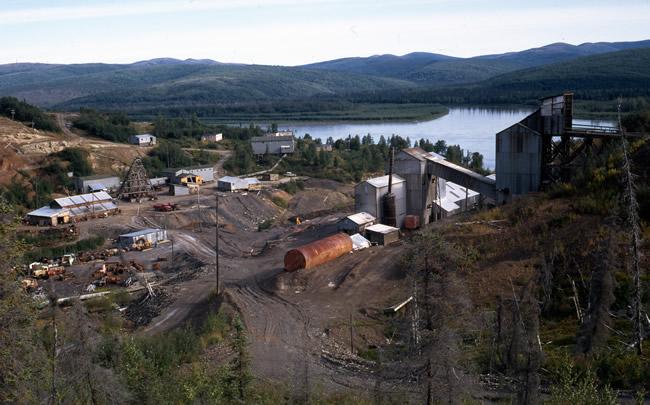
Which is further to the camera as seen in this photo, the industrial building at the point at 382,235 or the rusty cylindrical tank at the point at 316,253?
the industrial building at the point at 382,235

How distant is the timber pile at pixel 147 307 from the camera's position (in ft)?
50.1

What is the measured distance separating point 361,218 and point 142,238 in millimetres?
8282

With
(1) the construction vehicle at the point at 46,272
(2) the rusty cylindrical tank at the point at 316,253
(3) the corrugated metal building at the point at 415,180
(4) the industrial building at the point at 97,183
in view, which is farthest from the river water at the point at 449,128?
(1) the construction vehicle at the point at 46,272

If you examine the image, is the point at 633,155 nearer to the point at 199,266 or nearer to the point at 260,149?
the point at 199,266

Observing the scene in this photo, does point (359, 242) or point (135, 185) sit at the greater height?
point (135, 185)

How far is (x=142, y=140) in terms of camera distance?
1705 inches

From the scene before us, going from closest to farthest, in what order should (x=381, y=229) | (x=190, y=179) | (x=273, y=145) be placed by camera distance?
(x=381, y=229) → (x=190, y=179) → (x=273, y=145)

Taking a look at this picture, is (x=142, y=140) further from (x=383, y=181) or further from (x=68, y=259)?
(x=383, y=181)

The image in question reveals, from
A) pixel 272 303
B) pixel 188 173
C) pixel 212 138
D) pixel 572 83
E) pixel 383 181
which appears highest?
pixel 572 83

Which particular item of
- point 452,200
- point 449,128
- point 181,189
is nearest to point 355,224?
point 452,200

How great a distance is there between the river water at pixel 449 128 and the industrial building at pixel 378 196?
27.9 meters

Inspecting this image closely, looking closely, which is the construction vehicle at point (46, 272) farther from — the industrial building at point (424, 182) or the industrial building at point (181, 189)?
the industrial building at point (181, 189)

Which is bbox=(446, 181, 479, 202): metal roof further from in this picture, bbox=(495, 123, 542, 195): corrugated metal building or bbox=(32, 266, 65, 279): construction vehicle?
bbox=(32, 266, 65, 279): construction vehicle

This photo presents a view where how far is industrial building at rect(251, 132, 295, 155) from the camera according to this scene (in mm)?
44562
